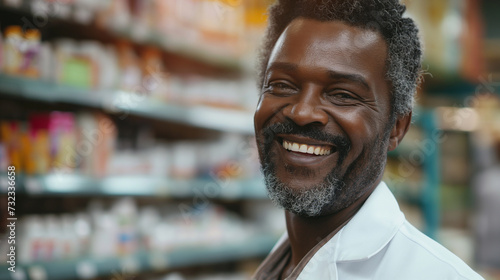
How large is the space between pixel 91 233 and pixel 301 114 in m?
1.81

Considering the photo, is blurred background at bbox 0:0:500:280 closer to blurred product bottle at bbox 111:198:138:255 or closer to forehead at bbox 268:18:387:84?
blurred product bottle at bbox 111:198:138:255

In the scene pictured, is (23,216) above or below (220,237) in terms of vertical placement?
above

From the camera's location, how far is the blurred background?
225 cm

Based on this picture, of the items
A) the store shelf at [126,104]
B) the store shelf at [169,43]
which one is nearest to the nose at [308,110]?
the store shelf at [126,104]

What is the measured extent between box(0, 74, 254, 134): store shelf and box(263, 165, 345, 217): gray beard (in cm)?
148

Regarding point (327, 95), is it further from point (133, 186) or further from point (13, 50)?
point (133, 186)

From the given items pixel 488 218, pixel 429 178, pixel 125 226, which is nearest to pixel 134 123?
pixel 125 226

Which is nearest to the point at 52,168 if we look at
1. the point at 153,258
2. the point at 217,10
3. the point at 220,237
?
the point at 153,258

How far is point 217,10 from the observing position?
10.5ft

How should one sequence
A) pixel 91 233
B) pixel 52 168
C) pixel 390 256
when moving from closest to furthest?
pixel 390 256 < pixel 52 168 < pixel 91 233

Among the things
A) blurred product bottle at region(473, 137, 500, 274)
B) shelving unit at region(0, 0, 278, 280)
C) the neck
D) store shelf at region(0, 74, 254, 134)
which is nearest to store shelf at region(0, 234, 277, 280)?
shelving unit at region(0, 0, 278, 280)

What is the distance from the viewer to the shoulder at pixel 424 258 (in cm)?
94

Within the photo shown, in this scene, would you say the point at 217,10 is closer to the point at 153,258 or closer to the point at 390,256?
the point at 153,258

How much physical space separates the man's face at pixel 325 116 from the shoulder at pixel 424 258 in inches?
5.4
